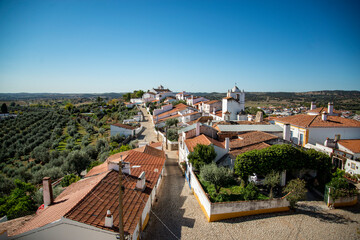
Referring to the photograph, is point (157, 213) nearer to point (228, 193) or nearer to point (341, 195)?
point (228, 193)

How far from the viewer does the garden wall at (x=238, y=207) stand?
487 inches

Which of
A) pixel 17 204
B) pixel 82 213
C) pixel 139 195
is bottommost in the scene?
pixel 17 204

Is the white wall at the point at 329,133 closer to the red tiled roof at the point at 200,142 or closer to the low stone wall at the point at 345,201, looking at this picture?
the low stone wall at the point at 345,201

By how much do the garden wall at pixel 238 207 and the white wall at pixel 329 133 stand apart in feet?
46.1

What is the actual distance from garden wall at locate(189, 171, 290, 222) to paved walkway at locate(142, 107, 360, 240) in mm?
287

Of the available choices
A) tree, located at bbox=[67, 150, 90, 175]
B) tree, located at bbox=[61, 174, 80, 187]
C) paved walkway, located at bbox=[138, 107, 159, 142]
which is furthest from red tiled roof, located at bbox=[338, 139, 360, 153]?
tree, located at bbox=[67, 150, 90, 175]

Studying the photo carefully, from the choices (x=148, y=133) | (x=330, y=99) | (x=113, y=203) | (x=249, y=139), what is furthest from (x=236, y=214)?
(x=330, y=99)

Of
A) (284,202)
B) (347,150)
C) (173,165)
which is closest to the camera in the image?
(284,202)

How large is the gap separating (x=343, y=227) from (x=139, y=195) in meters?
12.2

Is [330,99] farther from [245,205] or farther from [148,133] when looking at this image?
[245,205]

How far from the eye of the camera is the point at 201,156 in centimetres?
1700

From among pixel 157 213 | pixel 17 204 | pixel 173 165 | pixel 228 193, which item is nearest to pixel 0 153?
pixel 17 204

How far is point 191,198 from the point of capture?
15422mm

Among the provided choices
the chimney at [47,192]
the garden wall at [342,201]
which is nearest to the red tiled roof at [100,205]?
the chimney at [47,192]
